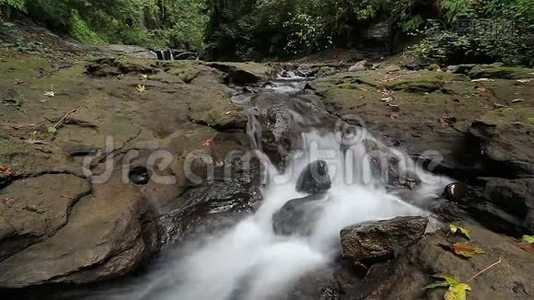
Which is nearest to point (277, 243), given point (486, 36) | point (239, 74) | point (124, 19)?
point (239, 74)

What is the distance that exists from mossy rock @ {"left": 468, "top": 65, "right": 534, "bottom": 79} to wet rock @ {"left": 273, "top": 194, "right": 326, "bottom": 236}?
4.46m

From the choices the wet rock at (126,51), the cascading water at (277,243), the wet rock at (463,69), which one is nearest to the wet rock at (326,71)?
the wet rock at (463,69)

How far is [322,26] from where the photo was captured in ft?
44.4

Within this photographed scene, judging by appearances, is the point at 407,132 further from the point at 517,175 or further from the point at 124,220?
the point at 124,220

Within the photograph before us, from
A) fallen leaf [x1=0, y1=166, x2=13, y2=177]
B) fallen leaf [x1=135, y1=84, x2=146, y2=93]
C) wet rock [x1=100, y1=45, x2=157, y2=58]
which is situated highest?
wet rock [x1=100, y1=45, x2=157, y2=58]

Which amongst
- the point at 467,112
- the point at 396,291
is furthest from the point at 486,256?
the point at 467,112

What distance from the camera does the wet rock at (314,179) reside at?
5.23 m

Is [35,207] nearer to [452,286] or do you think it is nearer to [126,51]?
[452,286]

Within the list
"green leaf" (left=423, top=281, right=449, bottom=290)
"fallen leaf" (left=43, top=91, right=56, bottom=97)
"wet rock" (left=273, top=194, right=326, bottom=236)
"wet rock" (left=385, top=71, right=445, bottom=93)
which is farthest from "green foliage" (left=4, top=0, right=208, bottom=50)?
"green leaf" (left=423, top=281, right=449, bottom=290)

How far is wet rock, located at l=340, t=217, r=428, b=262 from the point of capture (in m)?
3.44

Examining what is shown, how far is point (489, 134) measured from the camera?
15.6 feet

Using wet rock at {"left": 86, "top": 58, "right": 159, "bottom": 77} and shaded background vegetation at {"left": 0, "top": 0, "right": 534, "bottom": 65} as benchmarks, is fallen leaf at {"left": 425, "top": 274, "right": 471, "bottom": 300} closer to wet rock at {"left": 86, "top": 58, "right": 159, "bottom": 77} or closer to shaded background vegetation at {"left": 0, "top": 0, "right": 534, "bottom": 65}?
shaded background vegetation at {"left": 0, "top": 0, "right": 534, "bottom": 65}

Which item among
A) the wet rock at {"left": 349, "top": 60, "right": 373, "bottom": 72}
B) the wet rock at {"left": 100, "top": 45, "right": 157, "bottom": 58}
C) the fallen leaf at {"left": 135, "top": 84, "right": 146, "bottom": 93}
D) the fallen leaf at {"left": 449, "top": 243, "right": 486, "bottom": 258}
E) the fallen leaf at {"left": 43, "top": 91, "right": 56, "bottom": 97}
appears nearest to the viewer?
the fallen leaf at {"left": 449, "top": 243, "right": 486, "bottom": 258}

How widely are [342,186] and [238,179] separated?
1501 mm
